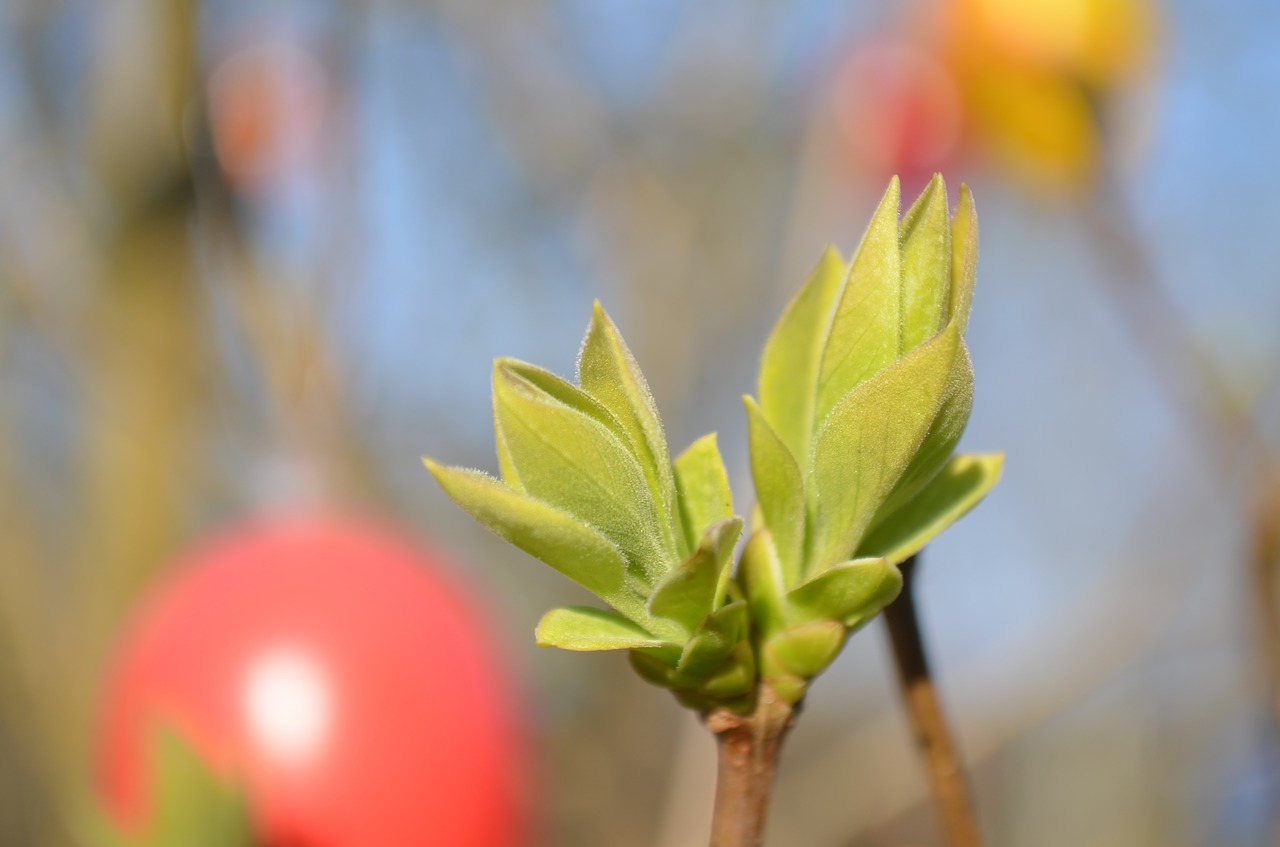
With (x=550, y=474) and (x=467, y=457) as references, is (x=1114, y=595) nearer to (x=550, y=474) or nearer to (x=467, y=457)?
(x=550, y=474)

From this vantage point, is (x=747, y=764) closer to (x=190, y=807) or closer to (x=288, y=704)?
(x=190, y=807)

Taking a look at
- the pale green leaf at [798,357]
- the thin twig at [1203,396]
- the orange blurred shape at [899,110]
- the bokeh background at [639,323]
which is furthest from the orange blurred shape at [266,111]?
the pale green leaf at [798,357]

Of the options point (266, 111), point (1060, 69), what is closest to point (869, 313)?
point (1060, 69)

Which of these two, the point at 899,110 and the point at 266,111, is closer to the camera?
the point at 266,111

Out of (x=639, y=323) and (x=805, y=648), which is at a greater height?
(x=639, y=323)

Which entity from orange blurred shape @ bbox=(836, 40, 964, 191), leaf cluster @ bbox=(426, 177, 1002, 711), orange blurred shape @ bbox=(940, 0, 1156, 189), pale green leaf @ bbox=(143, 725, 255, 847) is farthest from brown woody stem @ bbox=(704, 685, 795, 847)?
orange blurred shape @ bbox=(836, 40, 964, 191)

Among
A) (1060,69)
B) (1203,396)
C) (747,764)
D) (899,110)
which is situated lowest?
(747,764)

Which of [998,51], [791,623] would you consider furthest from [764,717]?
[998,51]
